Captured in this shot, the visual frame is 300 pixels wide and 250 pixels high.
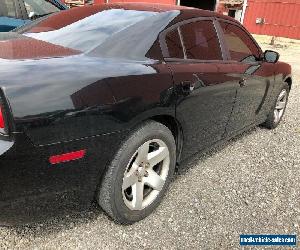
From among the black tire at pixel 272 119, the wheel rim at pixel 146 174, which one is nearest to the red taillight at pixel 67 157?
the wheel rim at pixel 146 174

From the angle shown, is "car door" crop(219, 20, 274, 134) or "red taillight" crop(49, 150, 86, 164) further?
"car door" crop(219, 20, 274, 134)

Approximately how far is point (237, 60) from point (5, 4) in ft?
13.7

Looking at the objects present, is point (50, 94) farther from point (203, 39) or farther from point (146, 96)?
point (203, 39)

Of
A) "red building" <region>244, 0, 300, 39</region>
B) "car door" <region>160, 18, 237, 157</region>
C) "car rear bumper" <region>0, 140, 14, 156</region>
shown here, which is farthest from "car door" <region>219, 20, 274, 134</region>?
"red building" <region>244, 0, 300, 39</region>

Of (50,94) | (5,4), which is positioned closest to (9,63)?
(50,94)

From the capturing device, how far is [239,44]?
3.80 metres

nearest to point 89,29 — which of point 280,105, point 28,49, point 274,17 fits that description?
point 28,49

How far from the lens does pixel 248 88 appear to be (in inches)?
142

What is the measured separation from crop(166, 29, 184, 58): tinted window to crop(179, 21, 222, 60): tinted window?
7 cm

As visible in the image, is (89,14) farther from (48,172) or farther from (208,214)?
(208,214)

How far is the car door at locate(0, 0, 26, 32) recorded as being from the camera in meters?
5.60

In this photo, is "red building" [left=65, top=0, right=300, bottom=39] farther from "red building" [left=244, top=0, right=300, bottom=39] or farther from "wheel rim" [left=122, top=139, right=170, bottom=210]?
"wheel rim" [left=122, top=139, right=170, bottom=210]

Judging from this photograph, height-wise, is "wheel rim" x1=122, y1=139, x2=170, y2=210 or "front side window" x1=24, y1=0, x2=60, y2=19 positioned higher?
"front side window" x1=24, y1=0, x2=60, y2=19

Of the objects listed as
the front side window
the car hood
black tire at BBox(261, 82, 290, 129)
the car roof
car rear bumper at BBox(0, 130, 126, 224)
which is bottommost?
black tire at BBox(261, 82, 290, 129)
